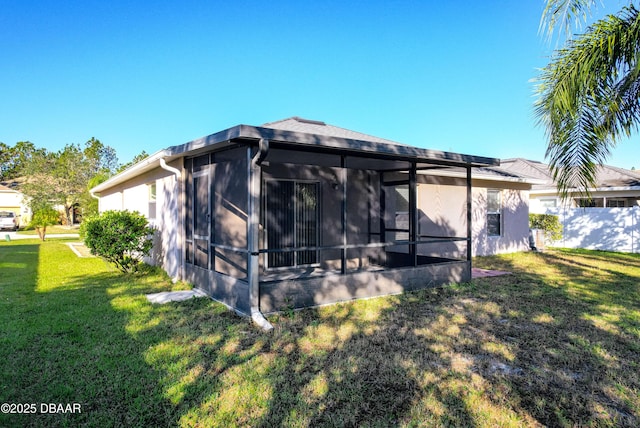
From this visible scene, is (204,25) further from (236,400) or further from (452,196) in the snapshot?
(236,400)

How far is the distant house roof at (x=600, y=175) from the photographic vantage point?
1438 cm

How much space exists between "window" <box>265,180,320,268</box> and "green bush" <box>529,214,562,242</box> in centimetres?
1058

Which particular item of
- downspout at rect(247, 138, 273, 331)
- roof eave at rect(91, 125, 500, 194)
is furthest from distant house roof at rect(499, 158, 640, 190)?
downspout at rect(247, 138, 273, 331)

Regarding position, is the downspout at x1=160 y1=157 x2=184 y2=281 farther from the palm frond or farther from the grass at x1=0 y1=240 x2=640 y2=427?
the palm frond

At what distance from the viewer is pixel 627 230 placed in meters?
13.1

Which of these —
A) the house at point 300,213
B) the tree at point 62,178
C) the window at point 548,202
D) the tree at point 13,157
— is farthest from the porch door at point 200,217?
the tree at point 13,157

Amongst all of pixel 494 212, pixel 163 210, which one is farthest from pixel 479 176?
pixel 163 210

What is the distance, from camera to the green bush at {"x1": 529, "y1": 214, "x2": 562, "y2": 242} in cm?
1430

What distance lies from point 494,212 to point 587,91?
726 cm

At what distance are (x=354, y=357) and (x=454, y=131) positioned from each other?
1894 centimetres

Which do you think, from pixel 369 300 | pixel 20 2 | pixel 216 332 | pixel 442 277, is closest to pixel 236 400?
pixel 216 332

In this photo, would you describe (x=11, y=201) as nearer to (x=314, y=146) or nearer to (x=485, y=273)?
(x=314, y=146)

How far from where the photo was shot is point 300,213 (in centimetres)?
814

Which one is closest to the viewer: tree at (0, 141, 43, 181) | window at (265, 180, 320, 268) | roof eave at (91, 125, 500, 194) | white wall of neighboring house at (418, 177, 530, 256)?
roof eave at (91, 125, 500, 194)
